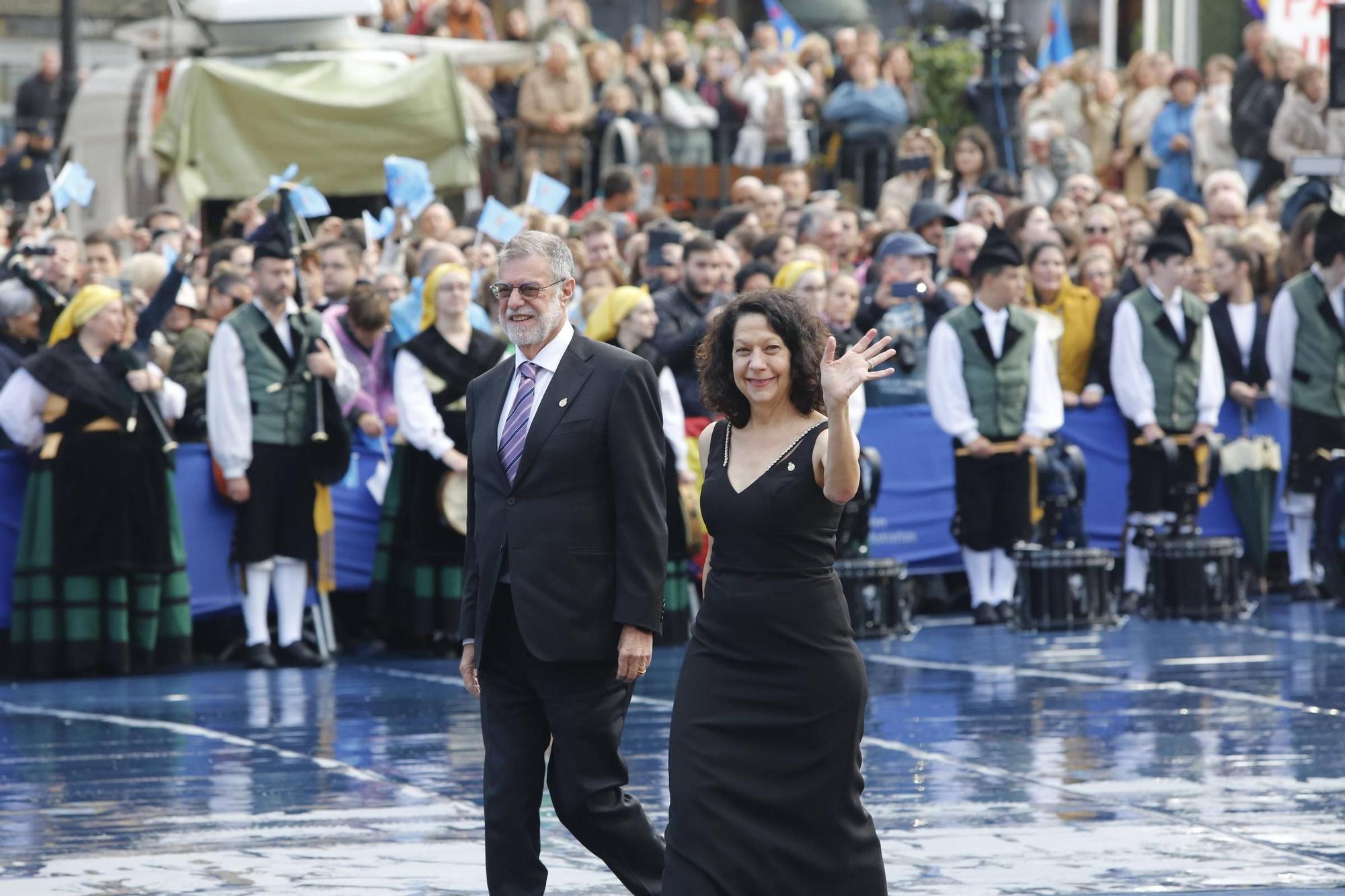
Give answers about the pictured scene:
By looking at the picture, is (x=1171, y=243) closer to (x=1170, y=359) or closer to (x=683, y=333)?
(x=1170, y=359)

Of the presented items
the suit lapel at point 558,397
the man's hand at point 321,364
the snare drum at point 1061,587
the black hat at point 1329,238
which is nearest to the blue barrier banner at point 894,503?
the man's hand at point 321,364

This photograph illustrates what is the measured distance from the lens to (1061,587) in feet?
44.8

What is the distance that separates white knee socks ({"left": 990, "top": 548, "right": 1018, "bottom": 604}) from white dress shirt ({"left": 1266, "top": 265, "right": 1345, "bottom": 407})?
2.02 meters

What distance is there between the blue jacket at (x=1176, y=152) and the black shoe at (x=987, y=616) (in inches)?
298

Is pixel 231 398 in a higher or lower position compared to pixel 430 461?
higher

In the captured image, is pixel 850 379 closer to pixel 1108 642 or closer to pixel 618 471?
pixel 618 471

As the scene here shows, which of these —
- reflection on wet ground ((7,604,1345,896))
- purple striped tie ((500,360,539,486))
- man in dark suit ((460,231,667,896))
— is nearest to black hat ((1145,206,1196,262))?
reflection on wet ground ((7,604,1345,896))

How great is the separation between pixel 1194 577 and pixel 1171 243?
1905 millimetres

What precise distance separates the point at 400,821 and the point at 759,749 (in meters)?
2.55

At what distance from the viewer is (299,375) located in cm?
1282

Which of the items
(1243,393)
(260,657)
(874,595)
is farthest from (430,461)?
(1243,393)

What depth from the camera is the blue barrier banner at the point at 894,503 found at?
13.1 m

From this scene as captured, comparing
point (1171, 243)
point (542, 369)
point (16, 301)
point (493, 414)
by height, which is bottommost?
point (493, 414)

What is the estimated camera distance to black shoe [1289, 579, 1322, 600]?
15008 mm
